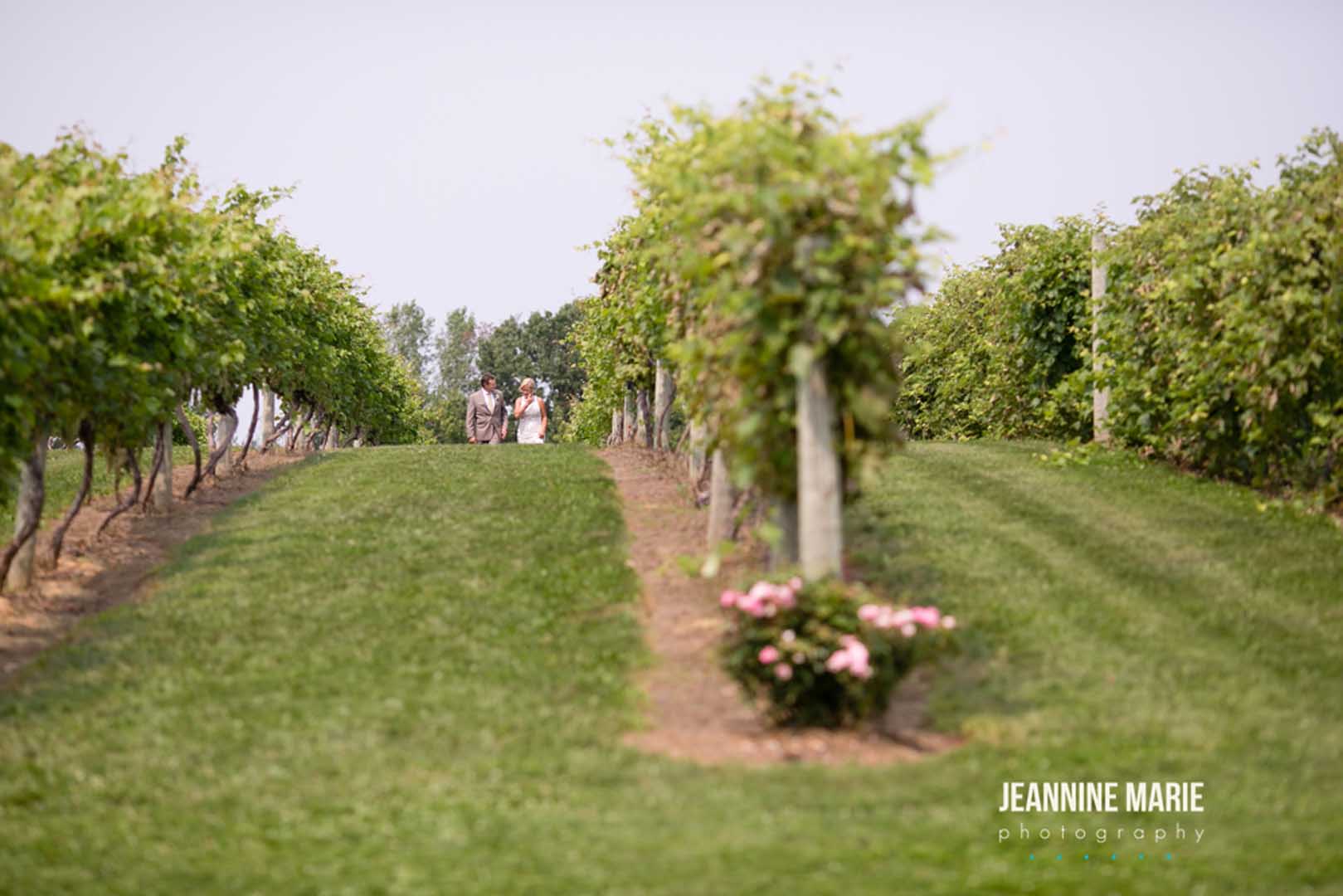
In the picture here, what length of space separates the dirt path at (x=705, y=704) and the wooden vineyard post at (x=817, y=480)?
0.87m

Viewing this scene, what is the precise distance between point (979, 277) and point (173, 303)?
21.0 metres

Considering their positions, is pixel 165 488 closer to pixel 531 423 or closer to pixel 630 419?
pixel 531 423

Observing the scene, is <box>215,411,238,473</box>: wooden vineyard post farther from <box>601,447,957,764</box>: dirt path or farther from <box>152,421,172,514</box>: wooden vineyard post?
<box>601,447,957,764</box>: dirt path

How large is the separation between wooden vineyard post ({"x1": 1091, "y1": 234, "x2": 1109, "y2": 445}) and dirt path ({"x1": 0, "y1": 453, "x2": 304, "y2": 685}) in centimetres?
1071

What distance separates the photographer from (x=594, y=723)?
8188mm

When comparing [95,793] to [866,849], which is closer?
[866,849]

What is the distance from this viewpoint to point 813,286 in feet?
26.9

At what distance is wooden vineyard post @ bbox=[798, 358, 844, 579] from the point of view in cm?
825

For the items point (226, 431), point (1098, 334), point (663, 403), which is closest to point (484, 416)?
point (226, 431)

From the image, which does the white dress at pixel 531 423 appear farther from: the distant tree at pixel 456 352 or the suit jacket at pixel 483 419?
the distant tree at pixel 456 352

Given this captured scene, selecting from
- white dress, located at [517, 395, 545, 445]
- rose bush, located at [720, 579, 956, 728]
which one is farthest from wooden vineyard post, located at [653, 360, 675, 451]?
rose bush, located at [720, 579, 956, 728]

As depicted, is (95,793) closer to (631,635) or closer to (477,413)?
(631,635)

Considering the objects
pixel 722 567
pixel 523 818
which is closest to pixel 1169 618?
pixel 722 567

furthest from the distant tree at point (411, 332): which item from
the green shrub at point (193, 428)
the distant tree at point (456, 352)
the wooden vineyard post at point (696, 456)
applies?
the wooden vineyard post at point (696, 456)
